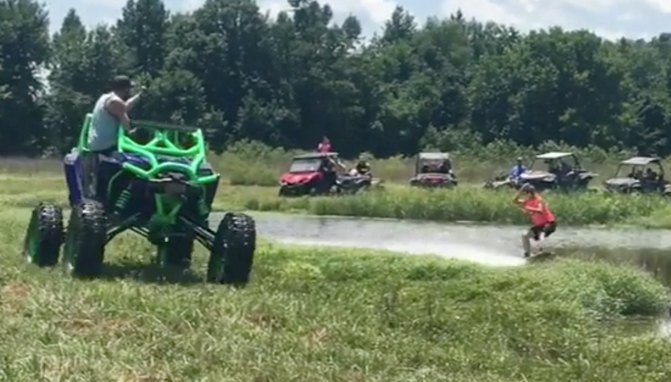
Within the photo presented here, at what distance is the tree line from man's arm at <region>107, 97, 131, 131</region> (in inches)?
2354

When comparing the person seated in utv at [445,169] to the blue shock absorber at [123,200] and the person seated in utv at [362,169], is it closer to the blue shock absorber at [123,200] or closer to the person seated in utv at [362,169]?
the person seated in utv at [362,169]

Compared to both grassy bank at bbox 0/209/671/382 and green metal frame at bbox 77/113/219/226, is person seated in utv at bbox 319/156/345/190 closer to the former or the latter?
grassy bank at bbox 0/209/671/382

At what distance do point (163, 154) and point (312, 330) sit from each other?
480 cm

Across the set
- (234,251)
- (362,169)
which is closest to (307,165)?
(362,169)

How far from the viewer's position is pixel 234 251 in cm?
1380

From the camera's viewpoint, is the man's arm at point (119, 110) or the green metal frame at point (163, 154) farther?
the man's arm at point (119, 110)

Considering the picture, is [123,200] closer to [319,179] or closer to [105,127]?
[105,127]

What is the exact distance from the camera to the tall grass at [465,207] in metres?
33.1

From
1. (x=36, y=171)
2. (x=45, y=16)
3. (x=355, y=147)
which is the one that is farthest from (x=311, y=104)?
(x=36, y=171)

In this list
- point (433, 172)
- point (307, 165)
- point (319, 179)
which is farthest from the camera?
point (433, 172)

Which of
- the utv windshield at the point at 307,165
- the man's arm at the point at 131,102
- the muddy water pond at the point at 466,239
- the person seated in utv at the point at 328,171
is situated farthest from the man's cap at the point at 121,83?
the utv windshield at the point at 307,165

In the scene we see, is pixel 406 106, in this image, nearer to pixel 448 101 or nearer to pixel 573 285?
pixel 448 101

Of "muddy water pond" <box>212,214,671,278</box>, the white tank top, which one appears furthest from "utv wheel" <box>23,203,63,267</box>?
"muddy water pond" <box>212,214,671,278</box>

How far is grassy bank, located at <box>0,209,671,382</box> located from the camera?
28.0 ft
